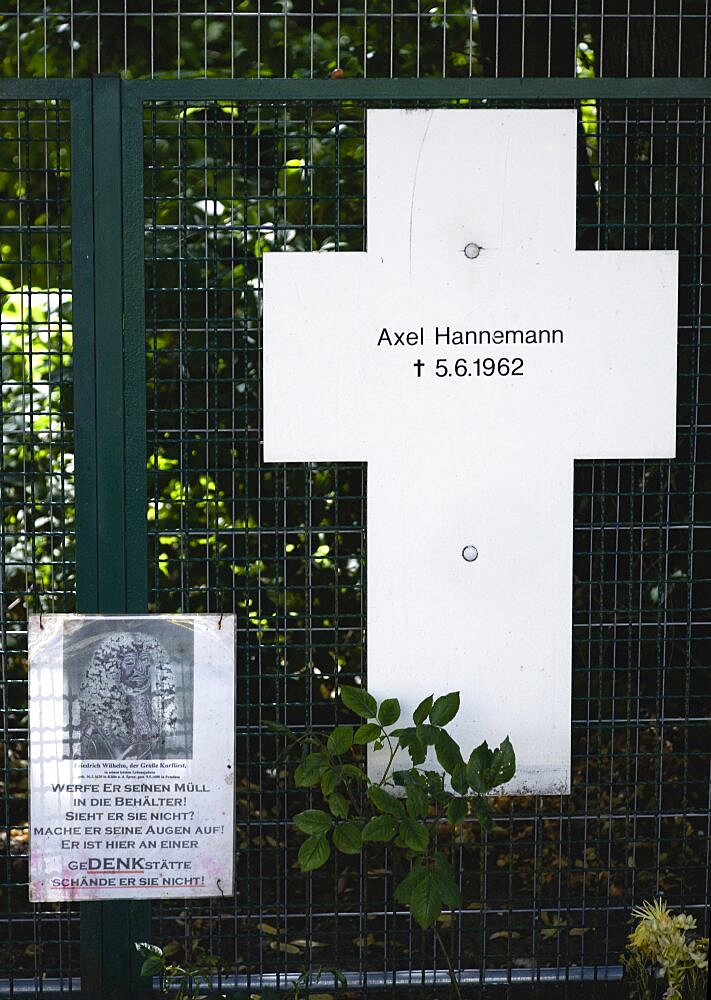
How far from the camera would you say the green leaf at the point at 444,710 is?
3449mm

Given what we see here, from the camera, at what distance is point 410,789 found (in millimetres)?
3377

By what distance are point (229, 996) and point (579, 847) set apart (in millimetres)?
2300

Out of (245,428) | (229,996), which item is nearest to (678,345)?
(245,428)

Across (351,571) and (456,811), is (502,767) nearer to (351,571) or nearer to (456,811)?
(456,811)

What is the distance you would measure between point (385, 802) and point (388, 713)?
24 cm

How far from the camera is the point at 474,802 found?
135 inches

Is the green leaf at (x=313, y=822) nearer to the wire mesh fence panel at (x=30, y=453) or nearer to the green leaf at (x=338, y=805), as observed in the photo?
the green leaf at (x=338, y=805)

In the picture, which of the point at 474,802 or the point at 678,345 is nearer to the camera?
the point at 474,802

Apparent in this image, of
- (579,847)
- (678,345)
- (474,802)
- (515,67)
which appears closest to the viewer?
(474,802)

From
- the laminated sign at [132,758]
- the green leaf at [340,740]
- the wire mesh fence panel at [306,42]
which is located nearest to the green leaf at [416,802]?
the green leaf at [340,740]

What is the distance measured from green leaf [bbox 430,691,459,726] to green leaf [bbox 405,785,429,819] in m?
0.19

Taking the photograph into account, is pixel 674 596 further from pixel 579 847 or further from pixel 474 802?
pixel 474 802

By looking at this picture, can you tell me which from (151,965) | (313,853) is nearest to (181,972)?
(151,965)

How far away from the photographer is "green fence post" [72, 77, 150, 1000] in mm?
3492
